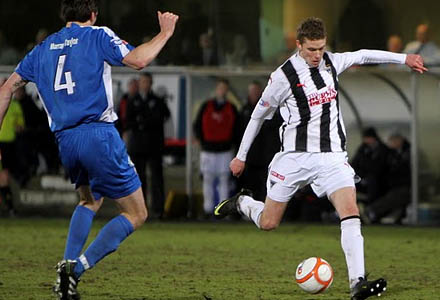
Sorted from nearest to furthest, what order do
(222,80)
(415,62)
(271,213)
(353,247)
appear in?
(353,247) → (415,62) → (271,213) → (222,80)

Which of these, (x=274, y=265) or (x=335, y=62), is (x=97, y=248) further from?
(x=274, y=265)

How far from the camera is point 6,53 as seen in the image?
17.8 meters

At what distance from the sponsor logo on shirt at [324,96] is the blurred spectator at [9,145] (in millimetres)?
9098

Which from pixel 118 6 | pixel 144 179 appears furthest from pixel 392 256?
pixel 118 6

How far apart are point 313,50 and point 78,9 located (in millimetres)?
1727

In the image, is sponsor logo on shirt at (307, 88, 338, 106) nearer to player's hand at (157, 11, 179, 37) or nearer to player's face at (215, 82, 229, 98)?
player's hand at (157, 11, 179, 37)

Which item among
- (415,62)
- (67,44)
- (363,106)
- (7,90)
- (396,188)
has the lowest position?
(396,188)

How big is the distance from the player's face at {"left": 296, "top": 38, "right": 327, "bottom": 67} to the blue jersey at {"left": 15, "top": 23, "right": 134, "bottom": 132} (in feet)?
4.66

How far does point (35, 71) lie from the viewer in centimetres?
774

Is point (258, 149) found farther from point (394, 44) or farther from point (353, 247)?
point (353, 247)

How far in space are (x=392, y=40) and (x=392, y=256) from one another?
5.74 m

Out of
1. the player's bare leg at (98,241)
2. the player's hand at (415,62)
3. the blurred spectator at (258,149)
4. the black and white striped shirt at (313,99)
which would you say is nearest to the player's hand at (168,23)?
the player's bare leg at (98,241)

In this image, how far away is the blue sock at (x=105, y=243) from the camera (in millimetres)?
7551

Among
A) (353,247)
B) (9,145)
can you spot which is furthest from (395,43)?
(353,247)
